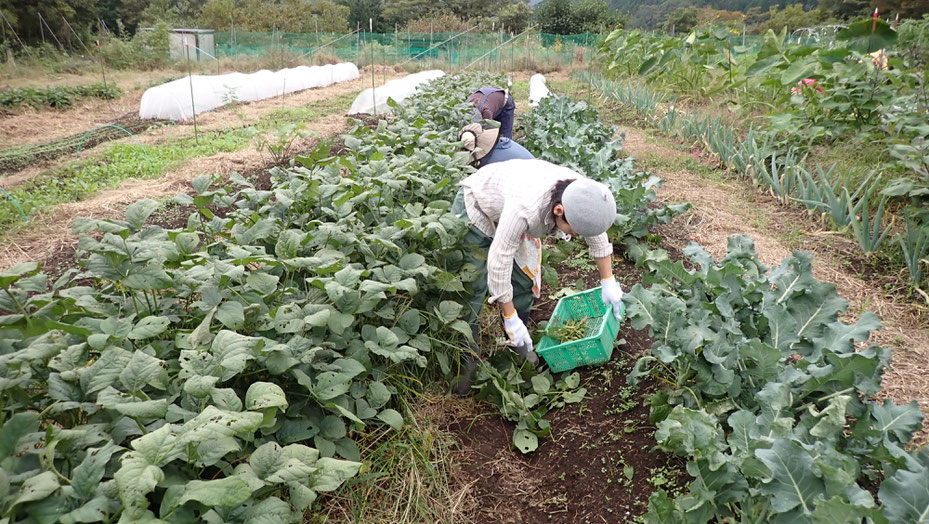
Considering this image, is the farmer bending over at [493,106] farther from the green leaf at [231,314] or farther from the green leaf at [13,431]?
the green leaf at [13,431]

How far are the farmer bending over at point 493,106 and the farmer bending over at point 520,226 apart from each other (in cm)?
214

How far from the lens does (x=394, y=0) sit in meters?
49.2

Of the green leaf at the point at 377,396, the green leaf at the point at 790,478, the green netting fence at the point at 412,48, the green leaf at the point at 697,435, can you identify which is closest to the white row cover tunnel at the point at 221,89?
the green netting fence at the point at 412,48

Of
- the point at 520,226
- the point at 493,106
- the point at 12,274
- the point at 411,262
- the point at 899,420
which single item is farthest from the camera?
the point at 493,106

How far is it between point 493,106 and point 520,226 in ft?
9.58

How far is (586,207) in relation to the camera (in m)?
2.27

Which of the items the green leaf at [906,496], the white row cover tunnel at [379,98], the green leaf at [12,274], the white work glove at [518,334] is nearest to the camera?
the green leaf at [906,496]

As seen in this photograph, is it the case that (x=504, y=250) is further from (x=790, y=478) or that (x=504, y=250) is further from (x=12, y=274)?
(x=12, y=274)

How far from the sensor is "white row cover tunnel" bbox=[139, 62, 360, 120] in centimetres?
1015

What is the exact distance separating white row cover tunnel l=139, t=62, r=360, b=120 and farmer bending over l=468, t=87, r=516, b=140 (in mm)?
4265

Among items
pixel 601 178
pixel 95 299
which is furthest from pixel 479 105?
pixel 95 299

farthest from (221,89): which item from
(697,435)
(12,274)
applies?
(697,435)

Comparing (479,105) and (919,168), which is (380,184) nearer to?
(479,105)

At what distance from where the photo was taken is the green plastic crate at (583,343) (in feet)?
8.98
